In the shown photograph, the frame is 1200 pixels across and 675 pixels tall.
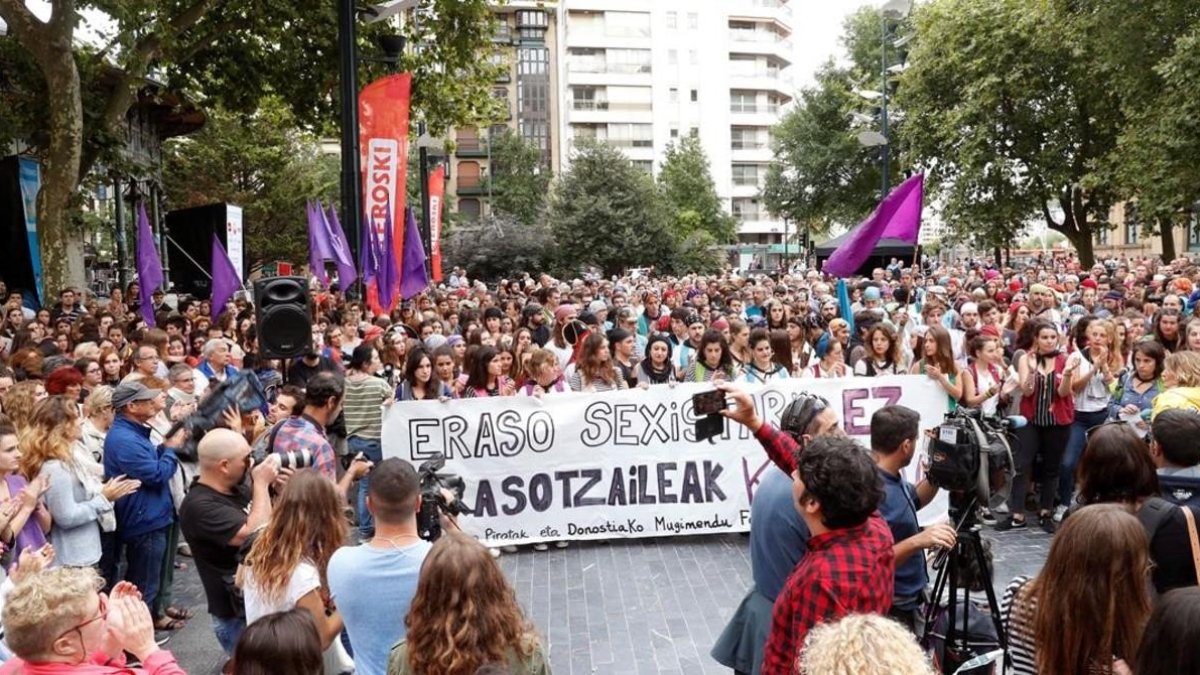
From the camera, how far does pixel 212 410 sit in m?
6.81

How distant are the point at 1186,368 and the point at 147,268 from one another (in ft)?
42.7

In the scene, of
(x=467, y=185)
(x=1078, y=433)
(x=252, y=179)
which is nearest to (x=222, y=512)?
(x=1078, y=433)

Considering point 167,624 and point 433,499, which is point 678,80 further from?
point 433,499

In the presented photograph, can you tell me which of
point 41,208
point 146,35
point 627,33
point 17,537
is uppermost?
point 627,33

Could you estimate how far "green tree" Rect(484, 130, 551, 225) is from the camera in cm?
6716

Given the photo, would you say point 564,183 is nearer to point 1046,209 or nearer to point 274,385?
point 1046,209

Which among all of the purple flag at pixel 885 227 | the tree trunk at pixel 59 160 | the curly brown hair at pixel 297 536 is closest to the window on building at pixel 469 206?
the tree trunk at pixel 59 160

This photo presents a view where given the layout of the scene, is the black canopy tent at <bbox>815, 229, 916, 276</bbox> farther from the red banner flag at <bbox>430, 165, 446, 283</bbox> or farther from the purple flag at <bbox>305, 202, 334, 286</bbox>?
the purple flag at <bbox>305, 202, 334, 286</bbox>

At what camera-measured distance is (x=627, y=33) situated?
7456cm

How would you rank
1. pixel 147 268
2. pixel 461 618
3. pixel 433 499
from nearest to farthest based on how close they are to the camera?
pixel 461 618 → pixel 433 499 → pixel 147 268

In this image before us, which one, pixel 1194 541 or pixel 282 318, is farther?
pixel 282 318

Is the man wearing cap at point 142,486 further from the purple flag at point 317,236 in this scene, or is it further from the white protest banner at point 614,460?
the purple flag at point 317,236

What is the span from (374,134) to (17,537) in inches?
331

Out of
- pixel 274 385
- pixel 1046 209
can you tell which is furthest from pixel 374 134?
pixel 1046 209
